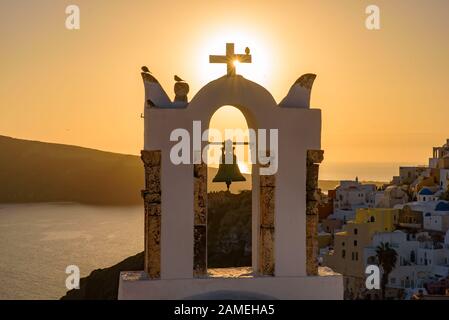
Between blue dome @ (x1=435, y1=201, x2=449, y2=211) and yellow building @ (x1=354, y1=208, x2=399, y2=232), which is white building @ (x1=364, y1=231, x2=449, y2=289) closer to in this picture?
yellow building @ (x1=354, y1=208, x2=399, y2=232)

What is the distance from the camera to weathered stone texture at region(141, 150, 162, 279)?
5945mm

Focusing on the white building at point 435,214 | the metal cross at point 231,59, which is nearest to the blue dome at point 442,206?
the white building at point 435,214

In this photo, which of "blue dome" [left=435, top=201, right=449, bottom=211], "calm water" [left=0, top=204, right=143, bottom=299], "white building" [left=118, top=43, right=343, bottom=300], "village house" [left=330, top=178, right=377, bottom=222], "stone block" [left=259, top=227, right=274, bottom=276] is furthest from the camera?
"calm water" [left=0, top=204, right=143, bottom=299]

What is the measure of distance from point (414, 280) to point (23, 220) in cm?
7960

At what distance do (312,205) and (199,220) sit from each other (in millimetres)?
860

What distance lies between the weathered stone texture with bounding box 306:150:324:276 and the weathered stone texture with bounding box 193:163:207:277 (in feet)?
2.55

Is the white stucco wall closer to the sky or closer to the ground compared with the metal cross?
closer to the ground

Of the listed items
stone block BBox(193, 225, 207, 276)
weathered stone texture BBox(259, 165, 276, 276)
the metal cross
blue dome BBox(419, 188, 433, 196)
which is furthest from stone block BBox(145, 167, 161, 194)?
blue dome BBox(419, 188, 433, 196)

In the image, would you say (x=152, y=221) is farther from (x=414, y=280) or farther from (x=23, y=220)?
(x=23, y=220)

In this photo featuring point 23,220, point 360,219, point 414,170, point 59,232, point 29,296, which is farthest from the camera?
point 23,220

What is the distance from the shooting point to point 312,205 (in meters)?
6.26

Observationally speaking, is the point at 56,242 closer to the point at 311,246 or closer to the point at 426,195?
the point at 426,195
